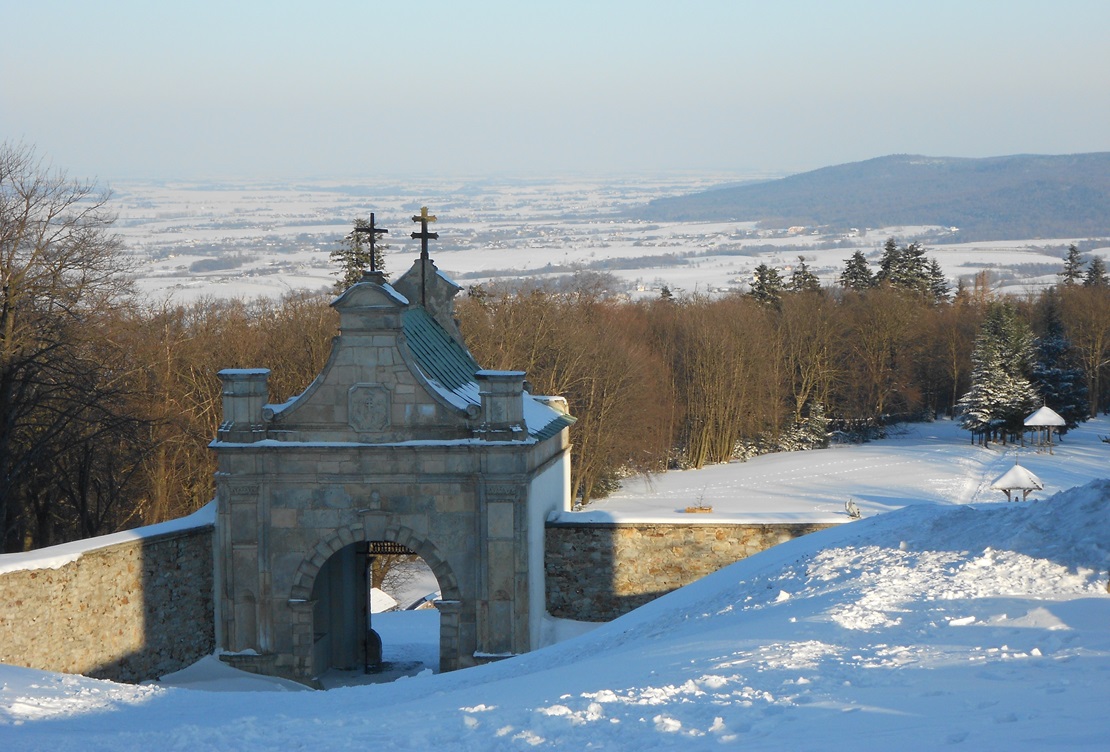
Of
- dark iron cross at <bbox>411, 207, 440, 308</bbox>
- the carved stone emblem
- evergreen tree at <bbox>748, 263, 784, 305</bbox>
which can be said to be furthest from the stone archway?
evergreen tree at <bbox>748, 263, 784, 305</bbox>

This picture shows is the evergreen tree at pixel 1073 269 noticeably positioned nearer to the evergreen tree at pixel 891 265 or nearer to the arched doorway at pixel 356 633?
the evergreen tree at pixel 891 265

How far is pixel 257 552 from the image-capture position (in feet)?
54.7

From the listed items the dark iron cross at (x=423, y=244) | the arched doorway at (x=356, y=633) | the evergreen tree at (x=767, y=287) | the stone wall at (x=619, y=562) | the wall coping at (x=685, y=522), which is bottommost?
the arched doorway at (x=356, y=633)

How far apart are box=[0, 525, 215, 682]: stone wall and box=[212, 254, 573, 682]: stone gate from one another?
1.26ft

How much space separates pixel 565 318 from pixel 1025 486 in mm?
19034

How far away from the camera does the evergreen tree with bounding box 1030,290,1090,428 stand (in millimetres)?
62094

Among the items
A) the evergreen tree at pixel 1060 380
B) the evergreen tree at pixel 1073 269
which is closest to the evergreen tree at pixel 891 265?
the evergreen tree at pixel 1073 269

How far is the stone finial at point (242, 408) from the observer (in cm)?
1647

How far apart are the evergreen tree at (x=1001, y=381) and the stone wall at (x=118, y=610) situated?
161ft

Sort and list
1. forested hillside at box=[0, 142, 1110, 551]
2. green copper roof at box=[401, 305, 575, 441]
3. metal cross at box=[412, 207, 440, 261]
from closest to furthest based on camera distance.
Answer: green copper roof at box=[401, 305, 575, 441]
metal cross at box=[412, 207, 440, 261]
forested hillside at box=[0, 142, 1110, 551]

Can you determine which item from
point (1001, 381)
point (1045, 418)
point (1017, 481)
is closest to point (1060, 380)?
point (1001, 381)

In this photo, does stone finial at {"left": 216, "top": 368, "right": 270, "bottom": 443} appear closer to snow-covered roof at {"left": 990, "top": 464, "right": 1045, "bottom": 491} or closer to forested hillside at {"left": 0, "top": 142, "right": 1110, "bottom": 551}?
forested hillside at {"left": 0, "top": 142, "right": 1110, "bottom": 551}

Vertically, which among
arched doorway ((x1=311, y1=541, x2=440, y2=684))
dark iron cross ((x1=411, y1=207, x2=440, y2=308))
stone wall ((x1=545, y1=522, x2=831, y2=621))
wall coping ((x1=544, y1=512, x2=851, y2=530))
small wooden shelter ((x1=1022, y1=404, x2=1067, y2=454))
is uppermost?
dark iron cross ((x1=411, y1=207, x2=440, y2=308))

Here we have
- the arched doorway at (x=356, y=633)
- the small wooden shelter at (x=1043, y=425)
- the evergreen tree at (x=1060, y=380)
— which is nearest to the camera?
the arched doorway at (x=356, y=633)
